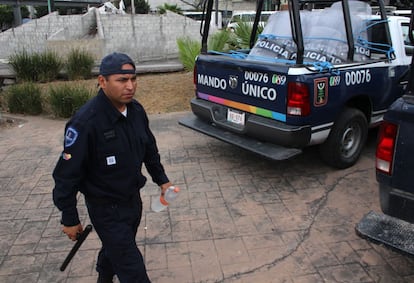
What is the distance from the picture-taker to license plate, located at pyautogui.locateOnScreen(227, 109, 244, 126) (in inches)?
185

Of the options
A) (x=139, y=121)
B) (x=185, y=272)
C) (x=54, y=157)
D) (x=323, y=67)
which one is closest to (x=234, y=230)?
(x=185, y=272)

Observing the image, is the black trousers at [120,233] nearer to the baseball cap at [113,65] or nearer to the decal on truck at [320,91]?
the baseball cap at [113,65]

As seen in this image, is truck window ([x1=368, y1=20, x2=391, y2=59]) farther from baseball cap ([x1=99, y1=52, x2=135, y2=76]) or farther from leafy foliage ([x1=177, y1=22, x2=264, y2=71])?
leafy foliage ([x1=177, y1=22, x2=264, y2=71])

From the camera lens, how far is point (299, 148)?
4355mm

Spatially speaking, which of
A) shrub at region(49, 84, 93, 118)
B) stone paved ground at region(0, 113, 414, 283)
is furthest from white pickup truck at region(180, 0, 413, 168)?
shrub at region(49, 84, 93, 118)

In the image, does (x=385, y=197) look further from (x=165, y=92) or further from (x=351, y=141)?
(x=165, y=92)

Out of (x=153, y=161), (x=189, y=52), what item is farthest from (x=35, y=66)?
(x=153, y=161)

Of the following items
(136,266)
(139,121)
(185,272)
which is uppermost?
(139,121)

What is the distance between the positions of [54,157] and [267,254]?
3462mm

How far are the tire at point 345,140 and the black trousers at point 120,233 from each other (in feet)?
9.55

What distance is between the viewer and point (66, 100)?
7.43m

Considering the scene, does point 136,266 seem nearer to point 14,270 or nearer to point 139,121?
point 139,121

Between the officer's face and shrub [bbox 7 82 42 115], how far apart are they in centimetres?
626

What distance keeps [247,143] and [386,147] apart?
200cm
